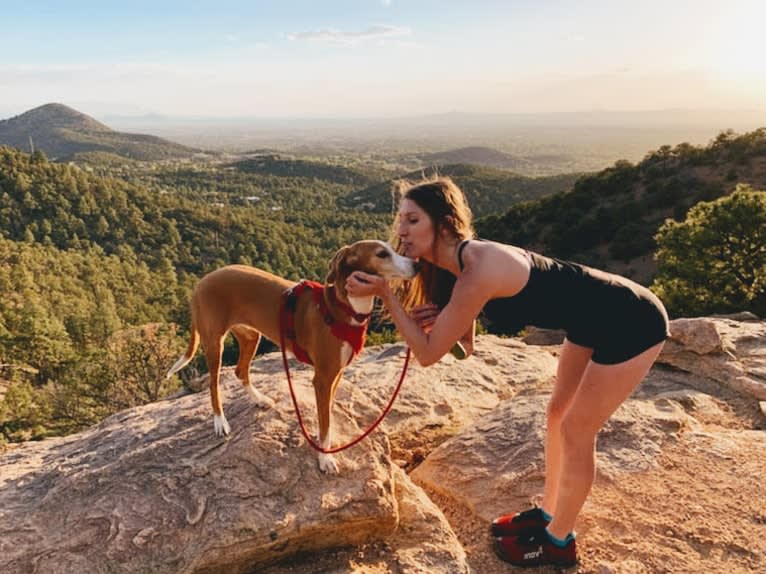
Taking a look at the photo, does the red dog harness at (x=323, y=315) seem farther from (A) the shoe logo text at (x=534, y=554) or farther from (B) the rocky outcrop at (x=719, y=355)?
A: (B) the rocky outcrop at (x=719, y=355)

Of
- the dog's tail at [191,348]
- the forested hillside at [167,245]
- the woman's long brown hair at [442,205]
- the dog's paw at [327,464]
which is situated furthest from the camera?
the forested hillside at [167,245]

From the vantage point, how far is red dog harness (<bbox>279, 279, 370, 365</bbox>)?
3.78m

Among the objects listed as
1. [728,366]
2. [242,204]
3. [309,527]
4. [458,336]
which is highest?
[458,336]

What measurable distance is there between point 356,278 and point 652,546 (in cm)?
324

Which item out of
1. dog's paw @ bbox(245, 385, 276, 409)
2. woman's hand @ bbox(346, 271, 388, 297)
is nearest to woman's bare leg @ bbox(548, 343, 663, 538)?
woman's hand @ bbox(346, 271, 388, 297)

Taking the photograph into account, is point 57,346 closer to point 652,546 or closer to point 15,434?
point 15,434

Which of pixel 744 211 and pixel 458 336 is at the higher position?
pixel 458 336

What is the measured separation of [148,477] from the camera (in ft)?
12.7

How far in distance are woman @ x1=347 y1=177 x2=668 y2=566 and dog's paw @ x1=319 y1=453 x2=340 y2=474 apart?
1.59 m

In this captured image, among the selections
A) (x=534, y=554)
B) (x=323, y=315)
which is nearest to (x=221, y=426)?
(x=323, y=315)

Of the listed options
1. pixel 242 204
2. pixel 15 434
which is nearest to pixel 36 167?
pixel 242 204

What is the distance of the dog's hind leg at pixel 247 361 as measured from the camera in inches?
188

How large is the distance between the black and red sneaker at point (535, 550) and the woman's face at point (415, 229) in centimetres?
240

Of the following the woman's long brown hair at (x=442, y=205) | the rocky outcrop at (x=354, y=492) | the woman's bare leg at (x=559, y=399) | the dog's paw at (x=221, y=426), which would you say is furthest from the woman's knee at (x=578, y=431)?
the dog's paw at (x=221, y=426)
